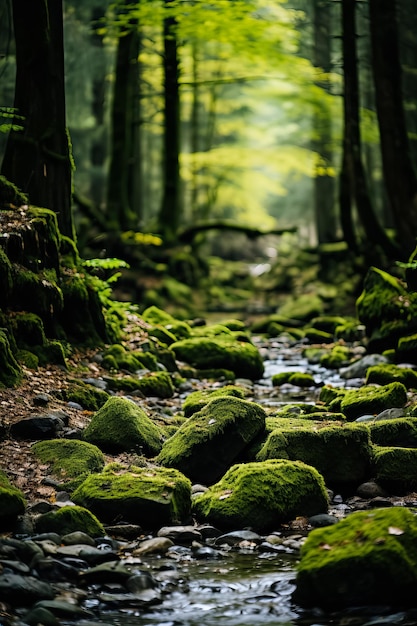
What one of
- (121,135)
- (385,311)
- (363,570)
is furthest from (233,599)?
(121,135)

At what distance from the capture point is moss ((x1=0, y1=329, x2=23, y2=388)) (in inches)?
289

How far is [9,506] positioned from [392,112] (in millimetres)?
10820

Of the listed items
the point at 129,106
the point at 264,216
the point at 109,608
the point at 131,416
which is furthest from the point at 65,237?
the point at 264,216

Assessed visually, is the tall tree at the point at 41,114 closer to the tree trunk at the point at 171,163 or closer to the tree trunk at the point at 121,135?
the tree trunk at the point at 121,135

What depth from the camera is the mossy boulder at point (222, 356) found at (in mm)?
11281

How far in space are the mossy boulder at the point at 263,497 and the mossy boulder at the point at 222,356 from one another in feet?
18.3

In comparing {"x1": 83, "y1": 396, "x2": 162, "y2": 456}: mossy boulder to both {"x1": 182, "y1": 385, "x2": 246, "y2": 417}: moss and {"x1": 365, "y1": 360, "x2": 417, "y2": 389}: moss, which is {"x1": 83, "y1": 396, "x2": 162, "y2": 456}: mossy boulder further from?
{"x1": 365, "y1": 360, "x2": 417, "y2": 389}: moss

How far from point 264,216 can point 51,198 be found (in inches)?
832

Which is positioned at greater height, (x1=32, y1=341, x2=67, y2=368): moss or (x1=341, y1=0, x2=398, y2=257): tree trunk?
(x1=341, y1=0, x2=398, y2=257): tree trunk

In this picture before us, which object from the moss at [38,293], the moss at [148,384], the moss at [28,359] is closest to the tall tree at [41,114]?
the moss at [38,293]

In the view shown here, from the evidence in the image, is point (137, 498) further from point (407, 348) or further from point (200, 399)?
point (407, 348)

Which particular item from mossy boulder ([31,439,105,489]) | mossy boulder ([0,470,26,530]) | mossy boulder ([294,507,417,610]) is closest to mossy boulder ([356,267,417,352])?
mossy boulder ([31,439,105,489])

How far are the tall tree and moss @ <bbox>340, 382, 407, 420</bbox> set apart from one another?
16.5ft

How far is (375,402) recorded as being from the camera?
8.04 metres
